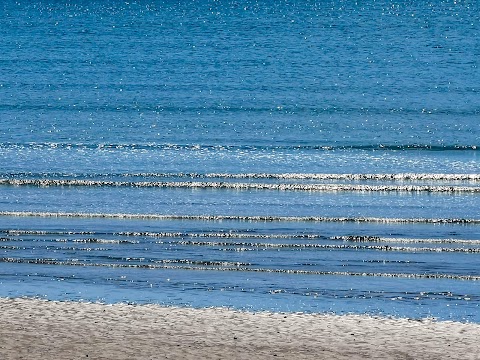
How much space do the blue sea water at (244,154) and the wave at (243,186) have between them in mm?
80

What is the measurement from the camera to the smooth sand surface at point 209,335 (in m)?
9.60

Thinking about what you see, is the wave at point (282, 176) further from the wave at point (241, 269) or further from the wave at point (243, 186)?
the wave at point (241, 269)

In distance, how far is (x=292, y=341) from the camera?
10.2m

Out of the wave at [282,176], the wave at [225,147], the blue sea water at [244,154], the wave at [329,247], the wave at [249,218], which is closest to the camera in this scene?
the blue sea water at [244,154]

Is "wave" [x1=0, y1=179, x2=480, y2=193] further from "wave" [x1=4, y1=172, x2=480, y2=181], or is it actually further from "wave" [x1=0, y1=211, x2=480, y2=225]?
"wave" [x1=0, y1=211, x2=480, y2=225]

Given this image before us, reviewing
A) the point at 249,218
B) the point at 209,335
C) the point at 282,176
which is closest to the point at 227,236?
the point at 249,218

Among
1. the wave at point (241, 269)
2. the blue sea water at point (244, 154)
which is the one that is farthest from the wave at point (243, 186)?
the wave at point (241, 269)

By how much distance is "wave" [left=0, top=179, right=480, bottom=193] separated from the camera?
24.7 m

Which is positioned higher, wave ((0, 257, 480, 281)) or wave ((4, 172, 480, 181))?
wave ((4, 172, 480, 181))

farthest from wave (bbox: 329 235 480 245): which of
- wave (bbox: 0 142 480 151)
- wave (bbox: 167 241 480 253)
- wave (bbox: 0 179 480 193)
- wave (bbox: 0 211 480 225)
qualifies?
wave (bbox: 0 142 480 151)

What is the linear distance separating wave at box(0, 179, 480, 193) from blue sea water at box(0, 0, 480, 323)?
8 centimetres

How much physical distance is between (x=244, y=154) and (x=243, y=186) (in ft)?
24.5

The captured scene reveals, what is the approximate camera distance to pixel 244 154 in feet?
108

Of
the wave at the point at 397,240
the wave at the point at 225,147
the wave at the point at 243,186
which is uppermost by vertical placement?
the wave at the point at 225,147
